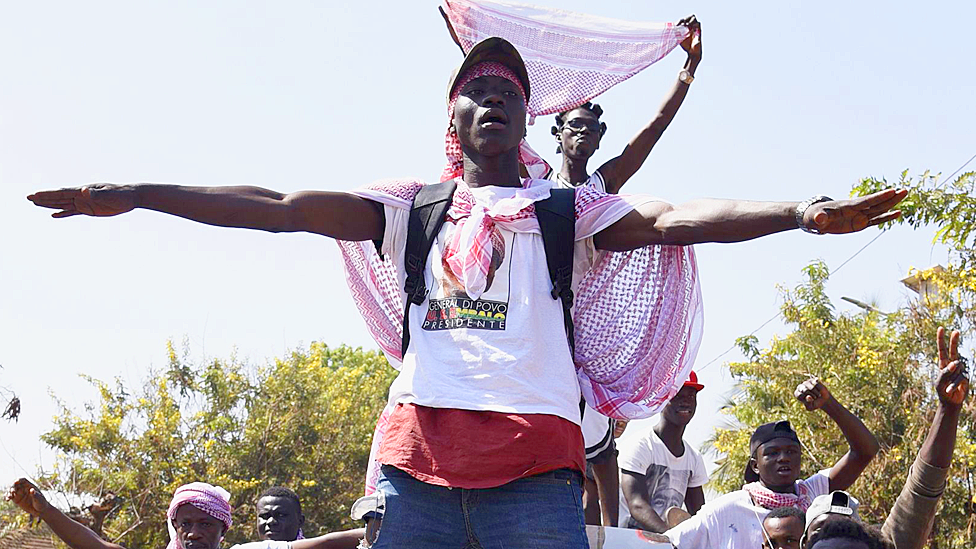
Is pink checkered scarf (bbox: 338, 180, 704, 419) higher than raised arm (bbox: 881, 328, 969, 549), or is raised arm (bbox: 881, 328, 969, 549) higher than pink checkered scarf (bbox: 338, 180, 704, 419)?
pink checkered scarf (bbox: 338, 180, 704, 419)

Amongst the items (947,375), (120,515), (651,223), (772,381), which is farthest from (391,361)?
(120,515)

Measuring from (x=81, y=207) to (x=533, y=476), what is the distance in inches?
54.4

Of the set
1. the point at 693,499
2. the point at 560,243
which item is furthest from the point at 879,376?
the point at 560,243

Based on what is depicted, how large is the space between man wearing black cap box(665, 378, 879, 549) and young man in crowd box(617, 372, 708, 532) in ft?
1.62

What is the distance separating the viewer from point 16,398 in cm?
1185

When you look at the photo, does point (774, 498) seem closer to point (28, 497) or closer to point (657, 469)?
point (657, 469)

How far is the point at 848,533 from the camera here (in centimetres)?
381

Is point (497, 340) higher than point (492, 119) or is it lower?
lower

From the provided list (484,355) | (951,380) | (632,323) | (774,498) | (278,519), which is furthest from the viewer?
(278,519)

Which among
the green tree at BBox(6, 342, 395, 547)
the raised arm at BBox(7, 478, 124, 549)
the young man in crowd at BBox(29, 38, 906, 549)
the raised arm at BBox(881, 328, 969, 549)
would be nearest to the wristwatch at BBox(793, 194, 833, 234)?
the young man in crowd at BBox(29, 38, 906, 549)

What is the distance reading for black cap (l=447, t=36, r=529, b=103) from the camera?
3.51 metres

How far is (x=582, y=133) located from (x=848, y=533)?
265 centimetres

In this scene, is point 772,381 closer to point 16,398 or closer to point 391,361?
point 16,398

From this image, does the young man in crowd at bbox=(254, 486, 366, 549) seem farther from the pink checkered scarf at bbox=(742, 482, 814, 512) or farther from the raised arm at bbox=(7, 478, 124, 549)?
the pink checkered scarf at bbox=(742, 482, 814, 512)
